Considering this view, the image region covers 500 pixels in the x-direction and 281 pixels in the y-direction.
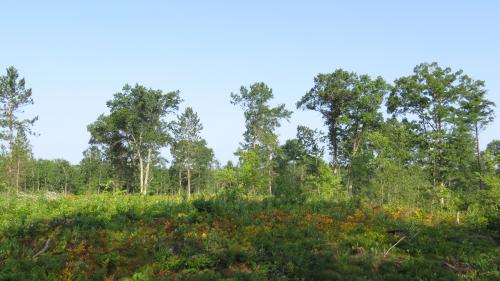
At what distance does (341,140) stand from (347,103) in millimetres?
4500

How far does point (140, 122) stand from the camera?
53438 millimetres

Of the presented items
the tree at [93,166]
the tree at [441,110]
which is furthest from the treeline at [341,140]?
the tree at [93,166]

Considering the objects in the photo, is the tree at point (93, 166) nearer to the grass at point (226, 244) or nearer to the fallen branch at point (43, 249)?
the grass at point (226, 244)

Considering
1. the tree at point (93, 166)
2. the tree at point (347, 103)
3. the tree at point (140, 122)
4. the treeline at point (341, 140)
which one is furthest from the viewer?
the tree at point (93, 166)

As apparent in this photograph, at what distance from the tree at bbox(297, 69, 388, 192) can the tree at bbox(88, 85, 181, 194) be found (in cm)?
2162

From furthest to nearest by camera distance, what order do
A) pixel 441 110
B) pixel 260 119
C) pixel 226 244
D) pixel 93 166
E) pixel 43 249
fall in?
pixel 93 166
pixel 260 119
pixel 441 110
pixel 226 244
pixel 43 249

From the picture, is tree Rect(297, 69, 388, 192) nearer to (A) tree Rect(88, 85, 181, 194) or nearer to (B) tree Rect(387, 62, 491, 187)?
(B) tree Rect(387, 62, 491, 187)

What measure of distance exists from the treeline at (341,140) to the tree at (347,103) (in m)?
0.11

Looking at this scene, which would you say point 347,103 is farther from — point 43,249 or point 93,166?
point 93,166

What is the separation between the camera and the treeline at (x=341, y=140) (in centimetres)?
2880

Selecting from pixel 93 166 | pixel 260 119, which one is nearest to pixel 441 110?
pixel 260 119

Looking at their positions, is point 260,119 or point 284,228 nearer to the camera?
point 284,228

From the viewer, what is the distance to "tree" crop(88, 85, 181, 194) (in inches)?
2063

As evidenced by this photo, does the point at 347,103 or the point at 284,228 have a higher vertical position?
the point at 347,103
